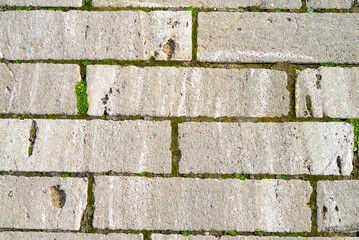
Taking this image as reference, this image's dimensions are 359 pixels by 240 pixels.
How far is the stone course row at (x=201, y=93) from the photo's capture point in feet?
9.68

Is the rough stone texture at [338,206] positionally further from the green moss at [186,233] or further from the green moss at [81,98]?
the green moss at [81,98]

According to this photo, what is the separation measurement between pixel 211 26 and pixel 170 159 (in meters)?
1.54

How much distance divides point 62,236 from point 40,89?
1.64 m

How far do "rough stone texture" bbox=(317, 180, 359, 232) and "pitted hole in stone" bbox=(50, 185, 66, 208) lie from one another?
278 cm

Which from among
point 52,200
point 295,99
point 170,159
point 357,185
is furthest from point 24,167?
point 357,185

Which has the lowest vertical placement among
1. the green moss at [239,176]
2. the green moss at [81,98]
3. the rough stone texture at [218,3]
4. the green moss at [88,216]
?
the green moss at [88,216]

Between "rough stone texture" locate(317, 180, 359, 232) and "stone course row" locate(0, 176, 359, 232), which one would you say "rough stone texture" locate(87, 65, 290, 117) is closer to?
"stone course row" locate(0, 176, 359, 232)

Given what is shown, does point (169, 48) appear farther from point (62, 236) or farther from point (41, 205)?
point (62, 236)

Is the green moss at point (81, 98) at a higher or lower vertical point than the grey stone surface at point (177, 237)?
higher

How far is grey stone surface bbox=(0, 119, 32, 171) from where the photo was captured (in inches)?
117

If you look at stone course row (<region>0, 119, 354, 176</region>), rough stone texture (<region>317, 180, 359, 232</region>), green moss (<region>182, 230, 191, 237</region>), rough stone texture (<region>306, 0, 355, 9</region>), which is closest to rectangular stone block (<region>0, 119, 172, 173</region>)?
stone course row (<region>0, 119, 354, 176</region>)

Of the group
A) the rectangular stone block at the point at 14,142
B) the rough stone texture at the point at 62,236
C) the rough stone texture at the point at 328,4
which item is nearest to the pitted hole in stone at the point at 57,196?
the rough stone texture at the point at 62,236

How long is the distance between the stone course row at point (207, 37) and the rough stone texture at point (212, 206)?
1.39m

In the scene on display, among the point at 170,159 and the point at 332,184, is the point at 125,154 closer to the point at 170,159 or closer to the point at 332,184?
the point at 170,159
